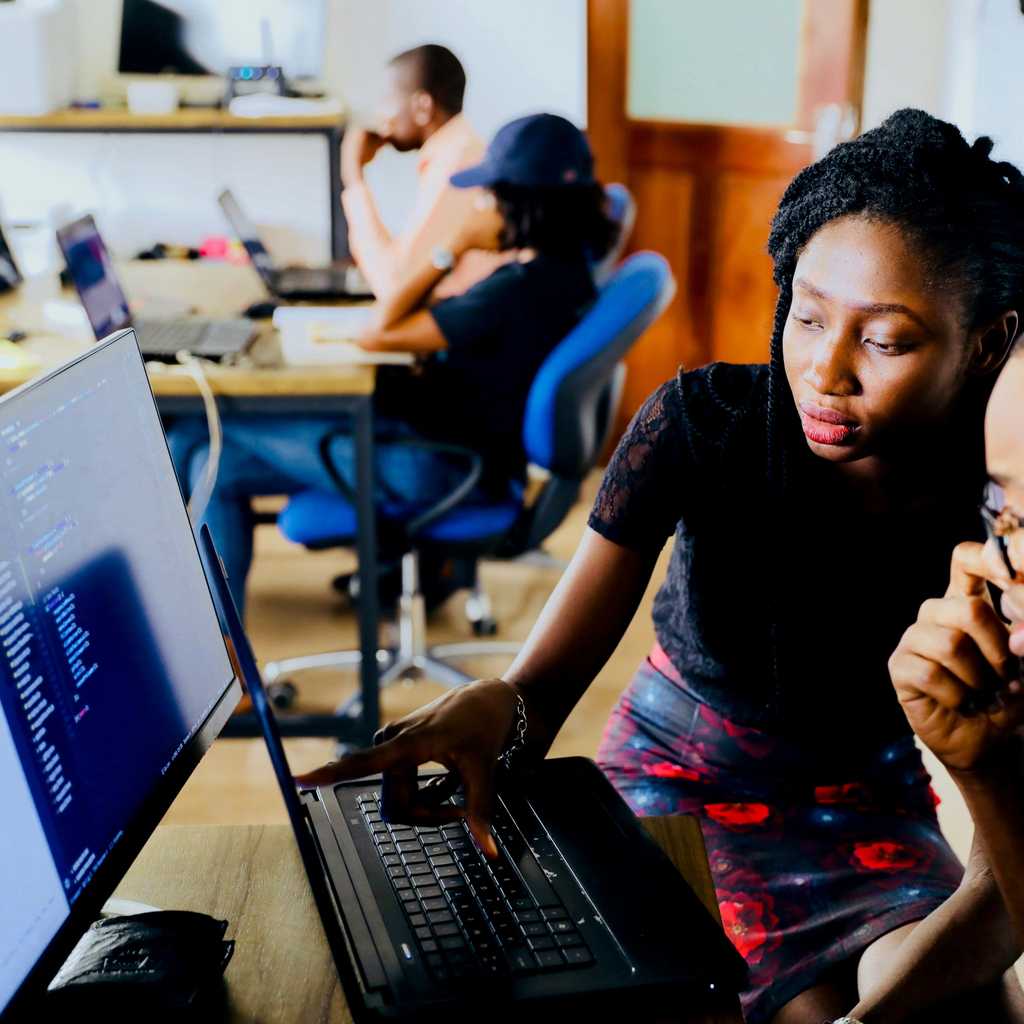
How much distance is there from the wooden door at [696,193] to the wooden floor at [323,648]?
530 millimetres

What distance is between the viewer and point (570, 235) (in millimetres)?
2539

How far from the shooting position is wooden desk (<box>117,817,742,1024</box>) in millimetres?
850

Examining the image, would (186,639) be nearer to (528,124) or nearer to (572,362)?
(572,362)

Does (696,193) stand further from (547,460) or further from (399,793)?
(399,793)

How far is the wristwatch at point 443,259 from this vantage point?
2.58 meters

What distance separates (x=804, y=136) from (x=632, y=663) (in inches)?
57.2

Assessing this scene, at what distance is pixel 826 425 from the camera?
110 centimetres

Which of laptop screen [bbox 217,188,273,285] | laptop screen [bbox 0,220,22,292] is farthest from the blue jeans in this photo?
laptop screen [bbox 0,220,22,292]

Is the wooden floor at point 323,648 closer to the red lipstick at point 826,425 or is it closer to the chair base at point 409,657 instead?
the chair base at point 409,657

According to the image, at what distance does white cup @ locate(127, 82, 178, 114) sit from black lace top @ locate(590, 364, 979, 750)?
10.0 feet

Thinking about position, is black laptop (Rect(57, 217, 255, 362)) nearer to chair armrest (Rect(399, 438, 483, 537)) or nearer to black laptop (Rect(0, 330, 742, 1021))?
chair armrest (Rect(399, 438, 483, 537))

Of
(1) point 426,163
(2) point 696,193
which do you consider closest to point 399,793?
(1) point 426,163

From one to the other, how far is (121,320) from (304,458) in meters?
0.43

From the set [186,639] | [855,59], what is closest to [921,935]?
[186,639]
